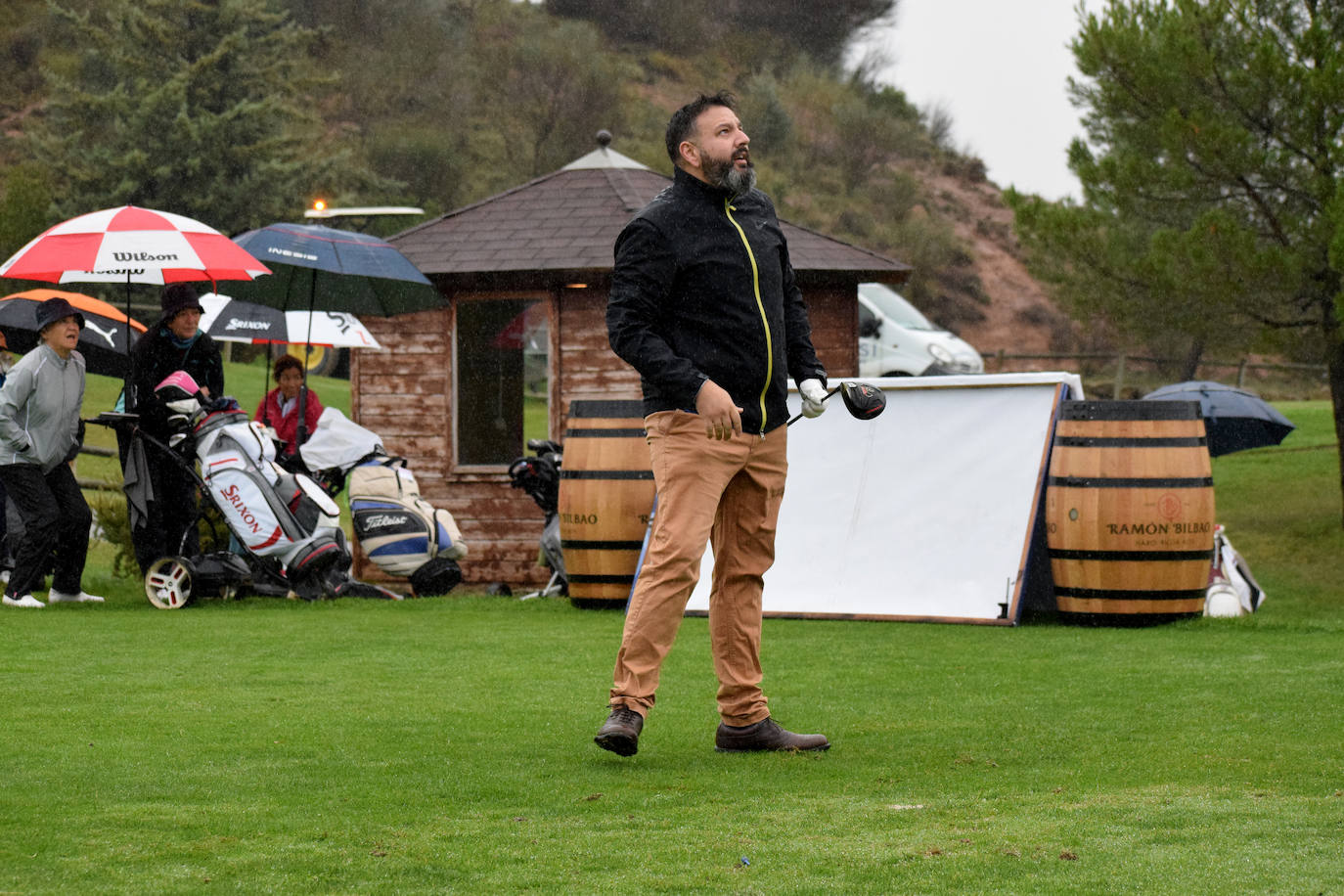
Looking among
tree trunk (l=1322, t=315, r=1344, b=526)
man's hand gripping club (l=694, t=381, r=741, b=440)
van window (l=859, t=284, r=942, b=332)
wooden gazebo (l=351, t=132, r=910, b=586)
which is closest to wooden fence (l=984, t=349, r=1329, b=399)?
van window (l=859, t=284, r=942, b=332)

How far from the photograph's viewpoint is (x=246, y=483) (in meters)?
9.23

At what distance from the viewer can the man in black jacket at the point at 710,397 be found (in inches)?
174

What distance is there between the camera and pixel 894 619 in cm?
841

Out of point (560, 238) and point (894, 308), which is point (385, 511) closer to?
point (560, 238)

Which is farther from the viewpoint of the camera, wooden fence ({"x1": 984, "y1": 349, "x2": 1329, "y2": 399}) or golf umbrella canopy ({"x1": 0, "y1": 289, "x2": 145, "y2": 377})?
wooden fence ({"x1": 984, "y1": 349, "x2": 1329, "y2": 399})

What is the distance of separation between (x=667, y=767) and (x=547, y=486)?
6.59 m

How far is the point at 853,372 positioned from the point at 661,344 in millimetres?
8518

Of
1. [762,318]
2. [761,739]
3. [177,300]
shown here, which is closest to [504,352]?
[177,300]

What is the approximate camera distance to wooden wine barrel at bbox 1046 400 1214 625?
809cm

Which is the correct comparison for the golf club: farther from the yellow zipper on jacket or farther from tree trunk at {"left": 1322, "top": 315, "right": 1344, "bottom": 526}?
tree trunk at {"left": 1322, "top": 315, "right": 1344, "bottom": 526}

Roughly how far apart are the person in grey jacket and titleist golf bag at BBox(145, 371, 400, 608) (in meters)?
0.54

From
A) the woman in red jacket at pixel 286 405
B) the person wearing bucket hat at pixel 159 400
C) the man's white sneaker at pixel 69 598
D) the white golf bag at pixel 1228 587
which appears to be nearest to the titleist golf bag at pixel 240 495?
the person wearing bucket hat at pixel 159 400

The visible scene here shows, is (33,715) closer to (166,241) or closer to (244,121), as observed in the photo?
(166,241)

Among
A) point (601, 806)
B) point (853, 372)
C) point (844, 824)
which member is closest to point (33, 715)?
point (601, 806)
